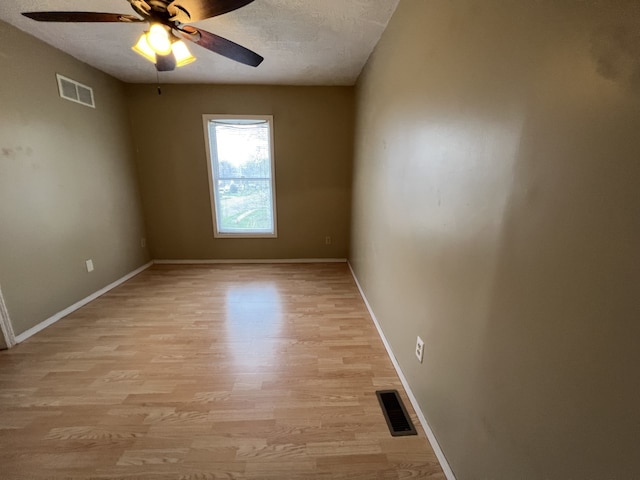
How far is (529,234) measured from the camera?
0.73m

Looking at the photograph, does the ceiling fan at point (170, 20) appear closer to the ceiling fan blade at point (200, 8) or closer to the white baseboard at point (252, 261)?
the ceiling fan blade at point (200, 8)

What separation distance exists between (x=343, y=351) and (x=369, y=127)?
2050 mm

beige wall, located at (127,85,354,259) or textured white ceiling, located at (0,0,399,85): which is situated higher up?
textured white ceiling, located at (0,0,399,85)

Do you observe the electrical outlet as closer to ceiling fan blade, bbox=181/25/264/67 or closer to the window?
ceiling fan blade, bbox=181/25/264/67

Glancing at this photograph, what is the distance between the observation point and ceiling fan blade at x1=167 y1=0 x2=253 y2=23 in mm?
1254

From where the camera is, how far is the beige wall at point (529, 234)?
52 cm

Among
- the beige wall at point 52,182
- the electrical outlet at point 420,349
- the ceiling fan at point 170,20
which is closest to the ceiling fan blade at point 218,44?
the ceiling fan at point 170,20

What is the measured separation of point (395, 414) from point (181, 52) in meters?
2.57

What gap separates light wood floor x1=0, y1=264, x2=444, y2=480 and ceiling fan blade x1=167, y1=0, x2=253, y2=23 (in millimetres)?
2096

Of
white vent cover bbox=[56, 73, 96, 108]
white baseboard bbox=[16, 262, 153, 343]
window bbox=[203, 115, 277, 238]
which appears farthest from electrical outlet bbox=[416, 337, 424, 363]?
white vent cover bbox=[56, 73, 96, 108]

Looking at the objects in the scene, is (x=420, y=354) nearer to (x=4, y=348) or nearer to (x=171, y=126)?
(x=4, y=348)

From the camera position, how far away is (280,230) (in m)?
3.95

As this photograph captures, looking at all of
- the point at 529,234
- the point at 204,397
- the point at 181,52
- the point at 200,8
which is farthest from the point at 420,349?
the point at 181,52

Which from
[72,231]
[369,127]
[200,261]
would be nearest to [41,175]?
[72,231]
